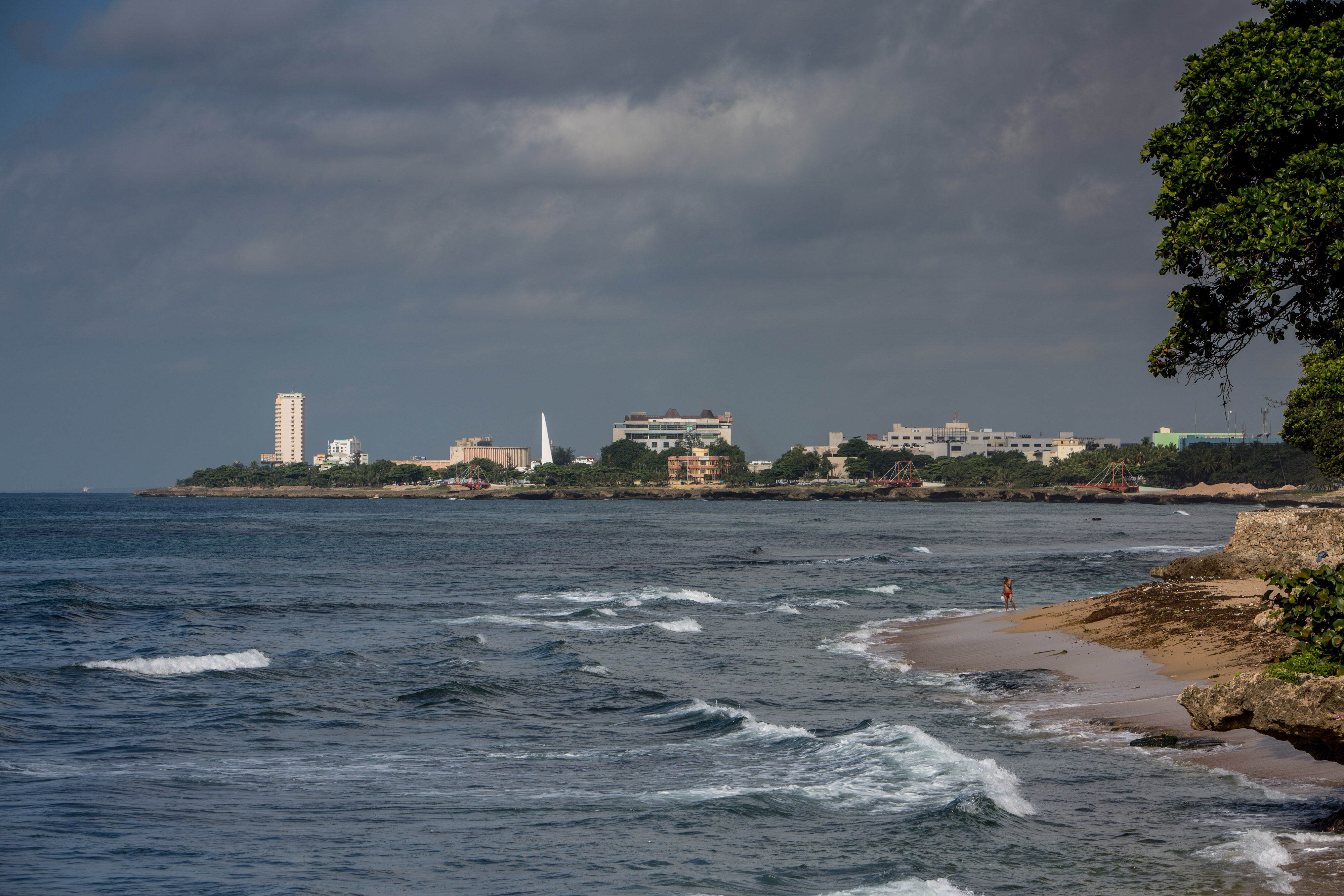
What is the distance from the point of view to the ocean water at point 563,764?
1234cm

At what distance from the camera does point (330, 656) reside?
1142 inches

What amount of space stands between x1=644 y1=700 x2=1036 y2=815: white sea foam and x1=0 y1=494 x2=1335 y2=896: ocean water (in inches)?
3.0

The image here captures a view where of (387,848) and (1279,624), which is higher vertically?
(1279,624)

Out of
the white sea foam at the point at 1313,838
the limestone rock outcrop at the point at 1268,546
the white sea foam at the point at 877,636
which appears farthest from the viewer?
the limestone rock outcrop at the point at 1268,546

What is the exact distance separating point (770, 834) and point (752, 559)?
54.8 m

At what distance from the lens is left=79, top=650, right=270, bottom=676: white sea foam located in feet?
88.5

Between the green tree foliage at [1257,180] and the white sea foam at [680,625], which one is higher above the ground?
the green tree foliage at [1257,180]

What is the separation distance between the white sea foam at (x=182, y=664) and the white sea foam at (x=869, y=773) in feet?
49.5

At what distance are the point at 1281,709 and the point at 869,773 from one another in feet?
23.3

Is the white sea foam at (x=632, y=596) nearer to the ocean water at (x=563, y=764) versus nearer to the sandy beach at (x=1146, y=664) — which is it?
the ocean water at (x=563, y=764)

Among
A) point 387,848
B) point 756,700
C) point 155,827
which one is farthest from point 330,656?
point 387,848

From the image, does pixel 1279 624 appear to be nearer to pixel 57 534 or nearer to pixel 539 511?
pixel 57 534

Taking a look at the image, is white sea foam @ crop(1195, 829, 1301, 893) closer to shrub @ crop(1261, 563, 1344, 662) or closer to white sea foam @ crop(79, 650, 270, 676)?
shrub @ crop(1261, 563, 1344, 662)

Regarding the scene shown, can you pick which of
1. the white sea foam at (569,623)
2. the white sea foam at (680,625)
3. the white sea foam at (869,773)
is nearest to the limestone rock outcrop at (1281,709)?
the white sea foam at (869,773)
